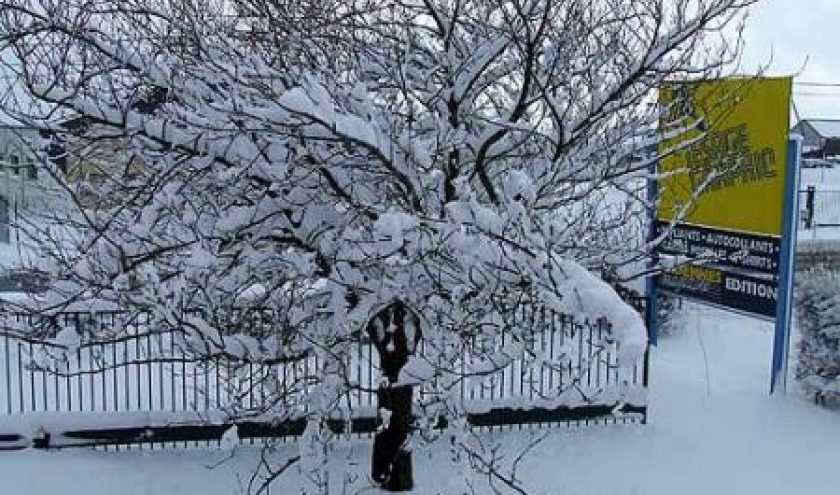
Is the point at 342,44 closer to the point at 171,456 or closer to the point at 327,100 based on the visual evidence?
the point at 327,100

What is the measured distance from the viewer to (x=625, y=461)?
831 centimetres

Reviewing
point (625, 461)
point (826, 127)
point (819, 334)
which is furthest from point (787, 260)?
point (826, 127)

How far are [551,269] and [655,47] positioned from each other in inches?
98.4

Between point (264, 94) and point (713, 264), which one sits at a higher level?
point (264, 94)

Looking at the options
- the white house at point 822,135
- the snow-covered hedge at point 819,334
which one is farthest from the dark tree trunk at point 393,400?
the white house at point 822,135

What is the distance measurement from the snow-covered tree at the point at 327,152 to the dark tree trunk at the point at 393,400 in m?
0.05

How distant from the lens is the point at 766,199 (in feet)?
33.4

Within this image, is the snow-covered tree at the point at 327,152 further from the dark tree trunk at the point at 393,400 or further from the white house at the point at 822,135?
the white house at the point at 822,135

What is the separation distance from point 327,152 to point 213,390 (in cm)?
491

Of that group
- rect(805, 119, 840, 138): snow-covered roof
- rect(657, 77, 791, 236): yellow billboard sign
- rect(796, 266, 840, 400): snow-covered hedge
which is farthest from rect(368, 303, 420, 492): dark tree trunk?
rect(805, 119, 840, 138): snow-covered roof

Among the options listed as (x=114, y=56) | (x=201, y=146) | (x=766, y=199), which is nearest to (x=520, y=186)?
(x=201, y=146)

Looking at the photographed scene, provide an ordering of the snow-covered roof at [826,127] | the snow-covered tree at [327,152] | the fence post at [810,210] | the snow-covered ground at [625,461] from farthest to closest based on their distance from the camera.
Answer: the snow-covered roof at [826,127] → the fence post at [810,210] → the snow-covered ground at [625,461] → the snow-covered tree at [327,152]

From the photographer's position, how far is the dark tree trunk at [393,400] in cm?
622

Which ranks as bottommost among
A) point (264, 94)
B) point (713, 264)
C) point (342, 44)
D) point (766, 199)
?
point (713, 264)
